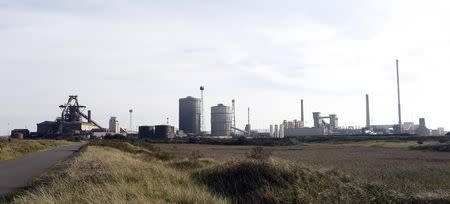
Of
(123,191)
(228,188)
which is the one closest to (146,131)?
(228,188)

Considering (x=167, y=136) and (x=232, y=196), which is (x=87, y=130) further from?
(x=232, y=196)

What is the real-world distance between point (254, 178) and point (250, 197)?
5.31ft

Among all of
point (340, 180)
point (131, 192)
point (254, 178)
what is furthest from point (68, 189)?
point (340, 180)

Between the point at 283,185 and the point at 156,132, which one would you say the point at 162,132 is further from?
the point at 283,185

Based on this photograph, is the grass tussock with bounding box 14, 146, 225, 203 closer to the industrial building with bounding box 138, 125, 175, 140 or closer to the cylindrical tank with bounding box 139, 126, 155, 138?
the industrial building with bounding box 138, 125, 175, 140

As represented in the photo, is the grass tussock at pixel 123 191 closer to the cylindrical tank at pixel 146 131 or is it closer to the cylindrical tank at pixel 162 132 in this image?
the cylindrical tank at pixel 162 132

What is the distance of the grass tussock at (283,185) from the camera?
14.7 m

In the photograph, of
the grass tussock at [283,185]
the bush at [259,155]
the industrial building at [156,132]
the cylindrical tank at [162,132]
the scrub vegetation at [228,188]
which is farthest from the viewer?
the industrial building at [156,132]

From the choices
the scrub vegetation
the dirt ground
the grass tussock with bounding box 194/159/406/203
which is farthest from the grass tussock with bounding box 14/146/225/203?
the dirt ground

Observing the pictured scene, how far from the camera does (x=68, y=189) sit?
13516 millimetres

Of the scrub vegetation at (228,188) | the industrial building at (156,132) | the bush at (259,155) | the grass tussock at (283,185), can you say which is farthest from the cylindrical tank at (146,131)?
the grass tussock at (283,185)

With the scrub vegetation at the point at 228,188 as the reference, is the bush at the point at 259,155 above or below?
above

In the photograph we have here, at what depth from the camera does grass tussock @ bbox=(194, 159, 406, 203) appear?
14.7m

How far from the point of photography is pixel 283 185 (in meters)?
16.0
